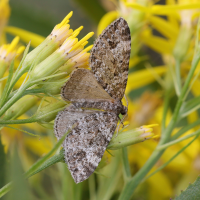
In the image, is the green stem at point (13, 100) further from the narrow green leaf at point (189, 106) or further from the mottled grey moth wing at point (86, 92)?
the narrow green leaf at point (189, 106)

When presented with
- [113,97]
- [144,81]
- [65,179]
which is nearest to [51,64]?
[113,97]

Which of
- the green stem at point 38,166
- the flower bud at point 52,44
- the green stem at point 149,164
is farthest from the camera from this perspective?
the green stem at point 149,164

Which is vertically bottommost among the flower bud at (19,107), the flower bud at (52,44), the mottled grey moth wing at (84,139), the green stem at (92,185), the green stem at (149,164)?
the green stem at (92,185)

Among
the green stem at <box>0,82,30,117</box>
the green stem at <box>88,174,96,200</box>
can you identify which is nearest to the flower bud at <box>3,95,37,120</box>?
the green stem at <box>0,82,30,117</box>

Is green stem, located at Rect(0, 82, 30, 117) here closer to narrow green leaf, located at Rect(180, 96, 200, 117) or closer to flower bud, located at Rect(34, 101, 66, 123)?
flower bud, located at Rect(34, 101, 66, 123)

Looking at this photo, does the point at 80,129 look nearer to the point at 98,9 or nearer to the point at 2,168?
the point at 2,168

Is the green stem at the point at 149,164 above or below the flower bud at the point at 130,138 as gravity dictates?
below

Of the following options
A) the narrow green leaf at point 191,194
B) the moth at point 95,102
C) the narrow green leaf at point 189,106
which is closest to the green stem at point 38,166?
the moth at point 95,102

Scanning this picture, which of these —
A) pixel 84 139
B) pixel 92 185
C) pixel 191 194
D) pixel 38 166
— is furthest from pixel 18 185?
pixel 92 185
